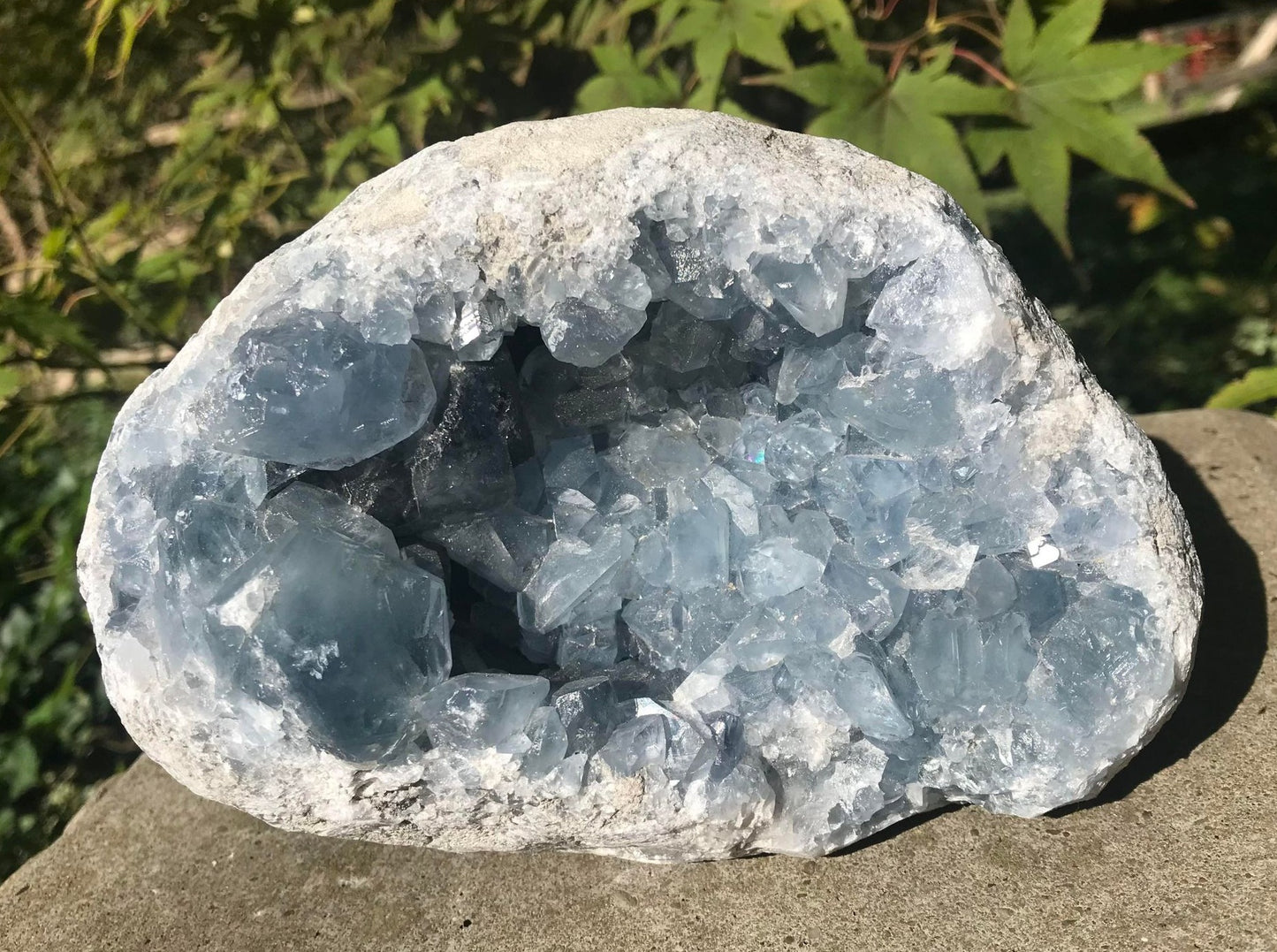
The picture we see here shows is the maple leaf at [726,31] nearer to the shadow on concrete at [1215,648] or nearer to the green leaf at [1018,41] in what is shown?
the green leaf at [1018,41]

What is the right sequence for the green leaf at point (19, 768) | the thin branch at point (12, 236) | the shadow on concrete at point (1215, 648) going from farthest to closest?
the thin branch at point (12, 236) < the green leaf at point (19, 768) < the shadow on concrete at point (1215, 648)

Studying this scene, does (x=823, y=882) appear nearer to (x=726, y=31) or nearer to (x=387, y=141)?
(x=726, y=31)

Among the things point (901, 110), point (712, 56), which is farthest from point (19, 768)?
point (901, 110)

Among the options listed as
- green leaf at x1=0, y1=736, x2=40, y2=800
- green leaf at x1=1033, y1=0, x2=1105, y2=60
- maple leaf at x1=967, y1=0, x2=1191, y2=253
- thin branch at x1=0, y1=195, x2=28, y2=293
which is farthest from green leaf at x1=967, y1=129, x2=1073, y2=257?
thin branch at x1=0, y1=195, x2=28, y2=293

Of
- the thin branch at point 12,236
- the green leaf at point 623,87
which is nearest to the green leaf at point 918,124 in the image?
the green leaf at point 623,87

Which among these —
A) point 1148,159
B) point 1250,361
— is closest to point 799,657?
point 1148,159

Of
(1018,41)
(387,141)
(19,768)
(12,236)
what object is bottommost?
(19,768)

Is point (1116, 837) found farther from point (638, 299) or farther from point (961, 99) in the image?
point (961, 99)
